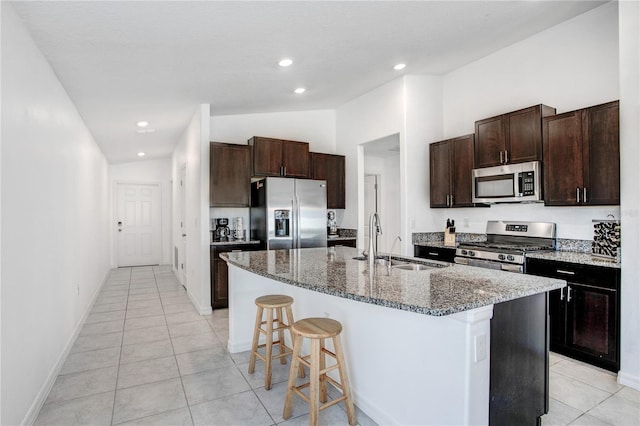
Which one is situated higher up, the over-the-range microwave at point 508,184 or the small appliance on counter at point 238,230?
the over-the-range microwave at point 508,184

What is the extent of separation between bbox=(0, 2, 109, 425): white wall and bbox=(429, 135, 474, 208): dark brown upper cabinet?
3883 mm

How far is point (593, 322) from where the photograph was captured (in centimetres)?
275

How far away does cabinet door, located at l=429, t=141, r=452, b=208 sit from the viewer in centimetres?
424

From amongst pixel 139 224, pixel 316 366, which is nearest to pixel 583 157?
pixel 316 366

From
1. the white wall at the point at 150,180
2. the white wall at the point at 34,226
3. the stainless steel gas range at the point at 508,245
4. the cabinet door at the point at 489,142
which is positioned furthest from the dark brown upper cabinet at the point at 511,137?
the white wall at the point at 150,180

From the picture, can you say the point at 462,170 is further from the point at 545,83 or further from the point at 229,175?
the point at 229,175

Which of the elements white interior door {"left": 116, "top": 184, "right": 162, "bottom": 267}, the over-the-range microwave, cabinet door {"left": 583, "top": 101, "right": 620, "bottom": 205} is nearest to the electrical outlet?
cabinet door {"left": 583, "top": 101, "right": 620, "bottom": 205}

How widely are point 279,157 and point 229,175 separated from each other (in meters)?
0.74

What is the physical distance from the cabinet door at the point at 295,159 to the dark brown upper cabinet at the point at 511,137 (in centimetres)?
230

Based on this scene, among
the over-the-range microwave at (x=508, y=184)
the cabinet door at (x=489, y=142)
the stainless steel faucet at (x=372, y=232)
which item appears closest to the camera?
the stainless steel faucet at (x=372, y=232)

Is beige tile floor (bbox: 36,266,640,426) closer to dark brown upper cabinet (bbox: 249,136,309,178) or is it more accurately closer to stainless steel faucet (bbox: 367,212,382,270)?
stainless steel faucet (bbox: 367,212,382,270)

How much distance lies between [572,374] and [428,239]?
82.7 inches

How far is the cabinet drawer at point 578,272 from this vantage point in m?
2.63

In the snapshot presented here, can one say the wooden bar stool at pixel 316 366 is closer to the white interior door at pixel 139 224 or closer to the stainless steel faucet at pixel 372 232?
the stainless steel faucet at pixel 372 232
